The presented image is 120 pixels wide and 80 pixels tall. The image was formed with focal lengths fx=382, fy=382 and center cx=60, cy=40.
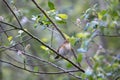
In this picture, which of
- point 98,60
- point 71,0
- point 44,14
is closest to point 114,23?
point 98,60

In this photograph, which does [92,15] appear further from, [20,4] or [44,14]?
[20,4]

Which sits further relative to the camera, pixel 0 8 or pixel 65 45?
pixel 0 8

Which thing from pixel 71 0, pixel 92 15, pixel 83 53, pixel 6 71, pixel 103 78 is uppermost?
pixel 71 0

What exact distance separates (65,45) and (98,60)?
2.28ft

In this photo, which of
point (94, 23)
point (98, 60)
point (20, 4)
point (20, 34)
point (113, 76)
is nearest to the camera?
point (98, 60)

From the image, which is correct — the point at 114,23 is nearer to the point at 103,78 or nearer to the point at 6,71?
the point at 103,78

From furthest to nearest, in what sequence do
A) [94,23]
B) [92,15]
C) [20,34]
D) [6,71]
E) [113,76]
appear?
1. [6,71]
2. [20,34]
3. [92,15]
4. [94,23]
5. [113,76]

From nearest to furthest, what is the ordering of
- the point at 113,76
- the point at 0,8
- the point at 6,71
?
the point at 113,76 → the point at 0,8 → the point at 6,71

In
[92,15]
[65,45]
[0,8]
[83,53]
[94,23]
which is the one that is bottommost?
[83,53]

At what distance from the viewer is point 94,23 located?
1.83 metres

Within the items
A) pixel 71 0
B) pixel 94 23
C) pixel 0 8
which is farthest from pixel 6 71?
pixel 94 23

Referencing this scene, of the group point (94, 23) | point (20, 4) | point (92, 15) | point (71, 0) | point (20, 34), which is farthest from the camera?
point (71, 0)

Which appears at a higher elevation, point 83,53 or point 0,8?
point 0,8

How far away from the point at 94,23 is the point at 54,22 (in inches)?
24.8
